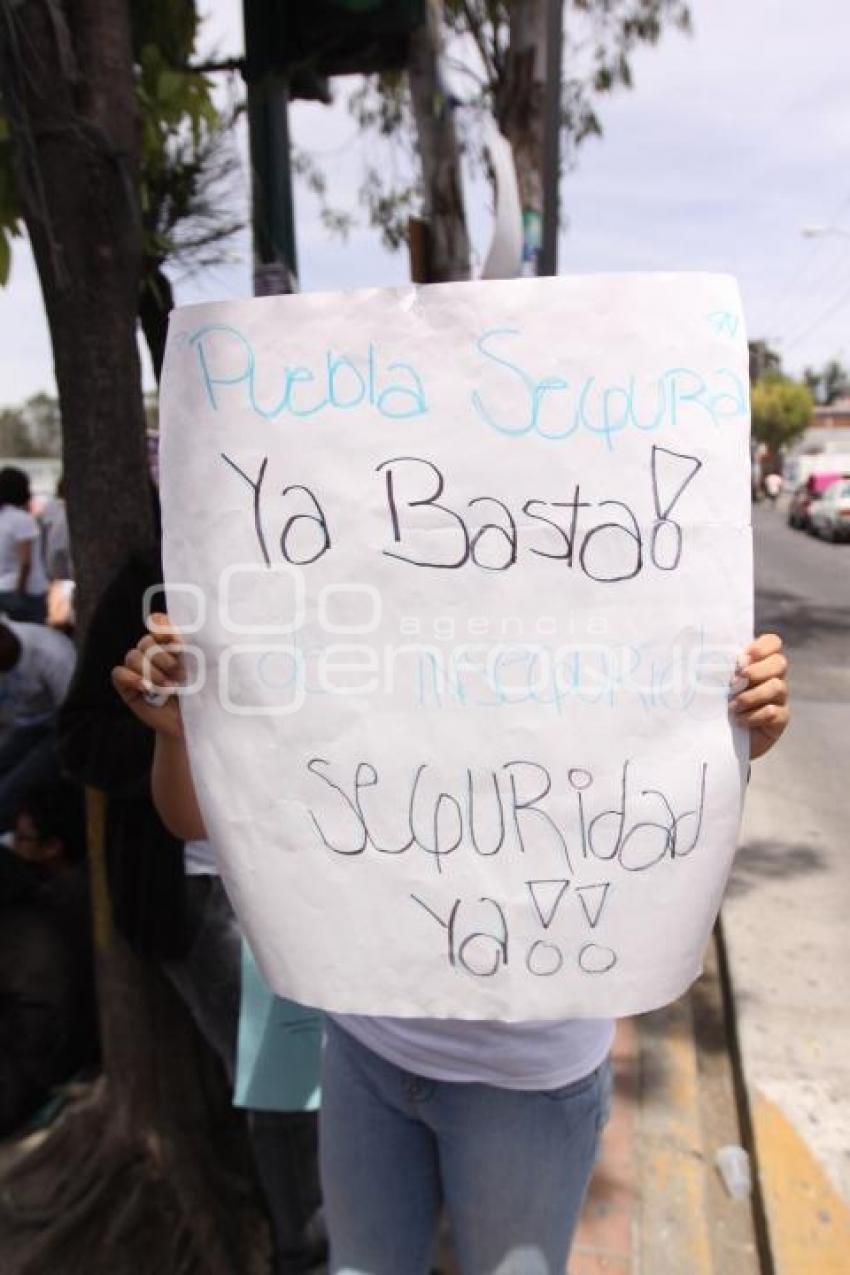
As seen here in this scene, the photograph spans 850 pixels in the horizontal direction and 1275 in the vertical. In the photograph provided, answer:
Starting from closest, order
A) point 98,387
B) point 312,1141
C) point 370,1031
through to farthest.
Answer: point 370,1031, point 98,387, point 312,1141

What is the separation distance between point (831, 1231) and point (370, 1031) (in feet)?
4.69

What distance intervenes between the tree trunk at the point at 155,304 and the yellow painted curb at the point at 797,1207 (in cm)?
223

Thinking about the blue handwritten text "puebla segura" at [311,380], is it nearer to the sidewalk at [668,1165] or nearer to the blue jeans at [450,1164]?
the blue jeans at [450,1164]

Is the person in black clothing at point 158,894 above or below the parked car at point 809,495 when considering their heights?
above

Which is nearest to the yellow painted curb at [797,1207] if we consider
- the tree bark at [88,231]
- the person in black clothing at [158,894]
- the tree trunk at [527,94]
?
the person in black clothing at [158,894]

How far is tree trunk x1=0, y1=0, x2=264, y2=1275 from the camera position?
1.74 meters

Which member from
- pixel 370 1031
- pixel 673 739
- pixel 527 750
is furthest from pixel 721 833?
pixel 370 1031

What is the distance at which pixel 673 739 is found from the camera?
1179mm

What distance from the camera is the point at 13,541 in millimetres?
6309

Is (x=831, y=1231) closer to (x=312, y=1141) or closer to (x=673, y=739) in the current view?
(x=312, y=1141)

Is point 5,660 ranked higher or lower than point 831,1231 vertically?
higher

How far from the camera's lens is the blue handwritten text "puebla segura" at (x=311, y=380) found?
3.71 ft

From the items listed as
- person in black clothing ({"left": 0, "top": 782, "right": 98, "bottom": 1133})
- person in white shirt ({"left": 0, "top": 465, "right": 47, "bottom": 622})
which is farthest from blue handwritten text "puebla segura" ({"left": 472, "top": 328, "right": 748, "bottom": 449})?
person in white shirt ({"left": 0, "top": 465, "right": 47, "bottom": 622})

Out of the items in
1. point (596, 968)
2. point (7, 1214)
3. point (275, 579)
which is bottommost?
point (7, 1214)
